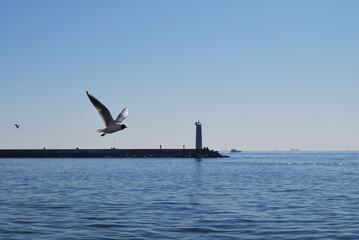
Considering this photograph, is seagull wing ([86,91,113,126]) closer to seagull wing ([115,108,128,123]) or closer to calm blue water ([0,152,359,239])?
seagull wing ([115,108,128,123])

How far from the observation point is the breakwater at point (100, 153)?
139m

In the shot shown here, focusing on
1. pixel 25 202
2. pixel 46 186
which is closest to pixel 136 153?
pixel 46 186

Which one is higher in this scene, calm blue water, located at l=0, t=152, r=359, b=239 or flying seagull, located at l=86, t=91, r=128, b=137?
flying seagull, located at l=86, t=91, r=128, b=137

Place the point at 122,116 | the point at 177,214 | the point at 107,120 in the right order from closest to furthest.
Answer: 1. the point at 107,120
2. the point at 122,116
3. the point at 177,214

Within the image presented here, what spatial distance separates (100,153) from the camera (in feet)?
459

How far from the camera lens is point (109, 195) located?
3709 cm

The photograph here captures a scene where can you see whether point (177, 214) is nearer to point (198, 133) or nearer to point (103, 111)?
point (103, 111)

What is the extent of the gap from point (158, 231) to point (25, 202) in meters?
13.7

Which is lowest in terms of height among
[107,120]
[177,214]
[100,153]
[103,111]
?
[177,214]

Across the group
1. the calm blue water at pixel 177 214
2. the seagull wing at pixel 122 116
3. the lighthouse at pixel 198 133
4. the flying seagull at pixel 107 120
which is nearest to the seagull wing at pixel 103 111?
the flying seagull at pixel 107 120

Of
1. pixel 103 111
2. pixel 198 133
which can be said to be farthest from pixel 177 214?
pixel 198 133

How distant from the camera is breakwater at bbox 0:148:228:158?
138775 mm

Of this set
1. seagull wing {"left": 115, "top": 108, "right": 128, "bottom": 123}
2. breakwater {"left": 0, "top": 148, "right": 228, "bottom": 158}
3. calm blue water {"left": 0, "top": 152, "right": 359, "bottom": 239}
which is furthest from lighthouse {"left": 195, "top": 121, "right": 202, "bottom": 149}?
seagull wing {"left": 115, "top": 108, "right": 128, "bottom": 123}

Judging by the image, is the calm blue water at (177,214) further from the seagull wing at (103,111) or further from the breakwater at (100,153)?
the breakwater at (100,153)
